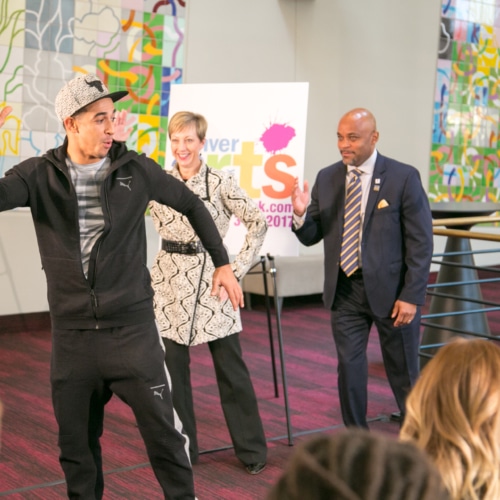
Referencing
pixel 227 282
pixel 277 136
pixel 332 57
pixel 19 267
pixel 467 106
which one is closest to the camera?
pixel 227 282

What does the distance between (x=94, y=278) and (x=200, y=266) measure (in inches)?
43.2

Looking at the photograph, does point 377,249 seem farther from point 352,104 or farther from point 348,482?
point 352,104

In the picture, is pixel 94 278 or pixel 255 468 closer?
pixel 94 278

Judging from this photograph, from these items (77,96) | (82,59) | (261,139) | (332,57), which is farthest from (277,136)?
(332,57)

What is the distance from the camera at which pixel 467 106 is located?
35.2 feet

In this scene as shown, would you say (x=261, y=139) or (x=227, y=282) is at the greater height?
(x=261, y=139)

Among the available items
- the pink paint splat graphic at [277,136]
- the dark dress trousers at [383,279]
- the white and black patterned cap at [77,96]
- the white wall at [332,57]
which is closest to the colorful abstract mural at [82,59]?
the white wall at [332,57]

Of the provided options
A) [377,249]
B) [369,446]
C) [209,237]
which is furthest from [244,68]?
[369,446]

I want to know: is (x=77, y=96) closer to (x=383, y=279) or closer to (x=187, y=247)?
(x=187, y=247)

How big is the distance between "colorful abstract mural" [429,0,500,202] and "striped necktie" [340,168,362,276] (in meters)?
6.56

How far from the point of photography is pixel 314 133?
9.34 m

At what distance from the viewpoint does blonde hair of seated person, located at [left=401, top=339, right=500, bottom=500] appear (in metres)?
1.27

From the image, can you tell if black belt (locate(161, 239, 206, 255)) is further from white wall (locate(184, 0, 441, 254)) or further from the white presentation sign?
white wall (locate(184, 0, 441, 254))

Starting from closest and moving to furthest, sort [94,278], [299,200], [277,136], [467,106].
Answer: [94,278] < [299,200] < [277,136] < [467,106]
